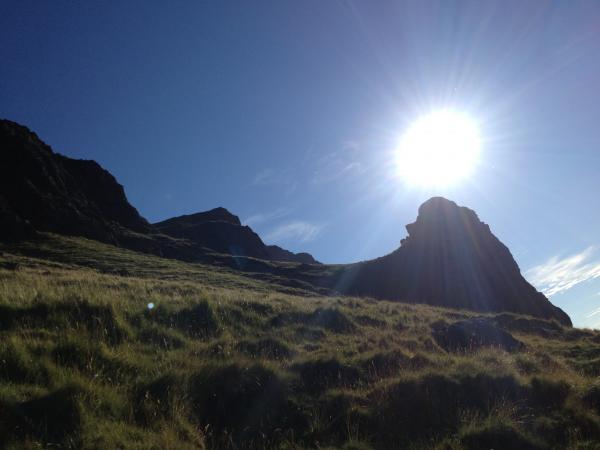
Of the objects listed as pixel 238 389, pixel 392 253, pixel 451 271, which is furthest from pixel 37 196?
pixel 238 389

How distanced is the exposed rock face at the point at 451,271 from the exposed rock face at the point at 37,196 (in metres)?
52.8

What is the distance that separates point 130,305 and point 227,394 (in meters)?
5.03

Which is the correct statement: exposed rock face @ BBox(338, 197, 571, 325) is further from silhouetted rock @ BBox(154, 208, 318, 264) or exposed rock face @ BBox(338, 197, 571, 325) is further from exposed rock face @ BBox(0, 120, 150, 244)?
silhouetted rock @ BBox(154, 208, 318, 264)

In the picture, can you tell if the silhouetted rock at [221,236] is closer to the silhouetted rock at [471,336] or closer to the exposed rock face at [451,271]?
the exposed rock face at [451,271]

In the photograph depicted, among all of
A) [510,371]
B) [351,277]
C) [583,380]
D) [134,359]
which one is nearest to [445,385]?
[510,371]

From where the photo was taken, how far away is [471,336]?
14734 millimetres

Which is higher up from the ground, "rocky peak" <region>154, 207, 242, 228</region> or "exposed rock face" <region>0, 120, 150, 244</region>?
"rocky peak" <region>154, 207, 242, 228</region>

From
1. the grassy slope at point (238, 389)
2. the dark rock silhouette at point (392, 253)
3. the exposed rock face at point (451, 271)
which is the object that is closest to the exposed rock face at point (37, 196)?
the dark rock silhouette at point (392, 253)

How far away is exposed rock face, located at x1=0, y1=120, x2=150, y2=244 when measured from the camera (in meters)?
74.0

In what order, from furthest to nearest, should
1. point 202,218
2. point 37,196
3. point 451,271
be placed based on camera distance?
point 202,218 → point 451,271 → point 37,196

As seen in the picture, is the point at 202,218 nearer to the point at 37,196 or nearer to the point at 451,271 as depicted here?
the point at 37,196

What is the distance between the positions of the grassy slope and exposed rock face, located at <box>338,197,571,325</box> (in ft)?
221

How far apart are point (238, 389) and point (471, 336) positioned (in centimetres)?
1039

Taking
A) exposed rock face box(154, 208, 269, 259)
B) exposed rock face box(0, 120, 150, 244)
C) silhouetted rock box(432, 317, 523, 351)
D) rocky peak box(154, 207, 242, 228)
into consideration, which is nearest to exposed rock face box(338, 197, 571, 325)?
exposed rock face box(0, 120, 150, 244)
